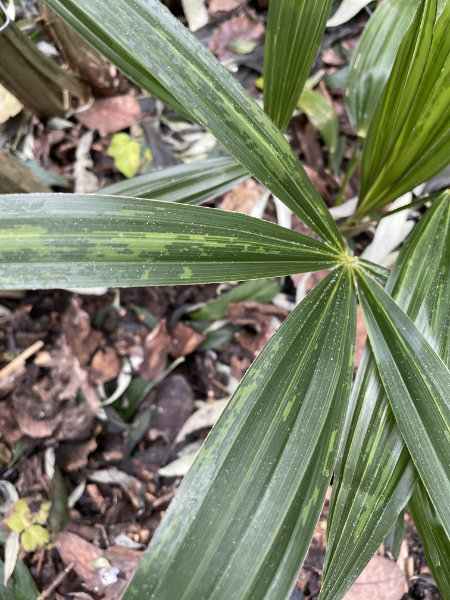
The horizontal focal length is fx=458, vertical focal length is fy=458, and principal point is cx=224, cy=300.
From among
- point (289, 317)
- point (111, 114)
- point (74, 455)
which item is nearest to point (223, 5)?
point (111, 114)

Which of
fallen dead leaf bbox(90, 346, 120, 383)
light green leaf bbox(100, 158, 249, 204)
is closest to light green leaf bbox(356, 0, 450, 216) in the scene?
light green leaf bbox(100, 158, 249, 204)

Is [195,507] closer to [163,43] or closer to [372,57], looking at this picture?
[163,43]

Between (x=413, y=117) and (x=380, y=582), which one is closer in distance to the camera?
(x=413, y=117)

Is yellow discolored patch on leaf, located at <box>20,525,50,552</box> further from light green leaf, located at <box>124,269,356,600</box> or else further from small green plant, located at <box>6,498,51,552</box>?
light green leaf, located at <box>124,269,356,600</box>

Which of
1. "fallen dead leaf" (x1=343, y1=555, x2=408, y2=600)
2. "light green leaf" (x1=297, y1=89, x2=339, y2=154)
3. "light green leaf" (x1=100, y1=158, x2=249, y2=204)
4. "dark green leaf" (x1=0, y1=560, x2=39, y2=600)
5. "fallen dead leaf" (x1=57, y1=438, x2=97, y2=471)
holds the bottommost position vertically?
"dark green leaf" (x1=0, y1=560, x2=39, y2=600)

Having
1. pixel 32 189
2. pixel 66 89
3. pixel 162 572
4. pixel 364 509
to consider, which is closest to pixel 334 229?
pixel 364 509

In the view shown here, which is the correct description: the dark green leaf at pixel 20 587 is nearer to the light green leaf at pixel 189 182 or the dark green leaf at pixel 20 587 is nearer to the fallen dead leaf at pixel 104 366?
the fallen dead leaf at pixel 104 366

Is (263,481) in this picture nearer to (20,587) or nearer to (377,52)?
(20,587)
